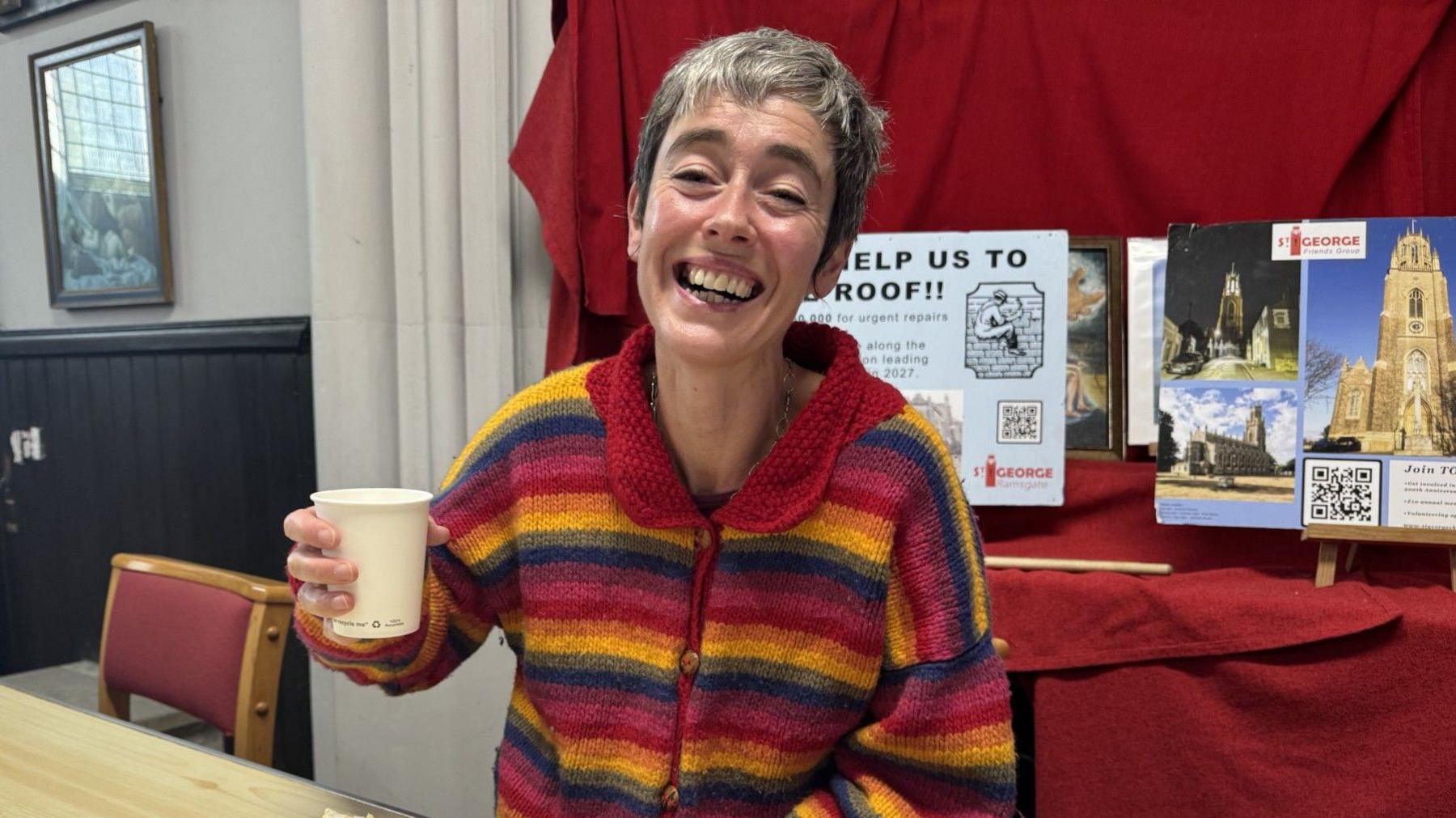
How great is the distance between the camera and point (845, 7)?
2.11 metres

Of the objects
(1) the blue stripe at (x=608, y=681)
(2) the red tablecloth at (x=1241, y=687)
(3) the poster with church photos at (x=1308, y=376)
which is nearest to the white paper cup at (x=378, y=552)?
(1) the blue stripe at (x=608, y=681)

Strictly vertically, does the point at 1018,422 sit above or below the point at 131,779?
above

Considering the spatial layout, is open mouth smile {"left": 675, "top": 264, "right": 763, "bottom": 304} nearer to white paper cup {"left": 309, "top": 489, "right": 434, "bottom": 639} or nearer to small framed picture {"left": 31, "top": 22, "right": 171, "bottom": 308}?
white paper cup {"left": 309, "top": 489, "right": 434, "bottom": 639}

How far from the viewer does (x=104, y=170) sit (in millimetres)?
2947

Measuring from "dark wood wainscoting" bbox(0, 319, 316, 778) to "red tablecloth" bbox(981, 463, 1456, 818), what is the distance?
6.90 ft

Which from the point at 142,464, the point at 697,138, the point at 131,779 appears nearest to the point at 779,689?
the point at 697,138

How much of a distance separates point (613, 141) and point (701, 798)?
1672 mm

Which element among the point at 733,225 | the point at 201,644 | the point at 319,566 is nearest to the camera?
the point at 319,566

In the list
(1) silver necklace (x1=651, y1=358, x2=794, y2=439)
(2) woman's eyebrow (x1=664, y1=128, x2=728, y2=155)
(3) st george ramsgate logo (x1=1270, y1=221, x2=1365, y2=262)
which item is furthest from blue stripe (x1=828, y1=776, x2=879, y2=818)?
(3) st george ramsgate logo (x1=1270, y1=221, x2=1365, y2=262)

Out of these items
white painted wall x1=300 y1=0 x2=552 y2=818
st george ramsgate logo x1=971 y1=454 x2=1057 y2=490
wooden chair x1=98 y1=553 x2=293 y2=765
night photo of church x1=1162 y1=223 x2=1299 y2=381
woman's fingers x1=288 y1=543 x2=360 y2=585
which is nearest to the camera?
woman's fingers x1=288 y1=543 x2=360 y2=585

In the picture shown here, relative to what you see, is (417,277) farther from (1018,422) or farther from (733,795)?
(733,795)

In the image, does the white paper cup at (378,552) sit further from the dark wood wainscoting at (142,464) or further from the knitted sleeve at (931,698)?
the dark wood wainscoting at (142,464)

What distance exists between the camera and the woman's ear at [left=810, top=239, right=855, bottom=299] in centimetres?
108

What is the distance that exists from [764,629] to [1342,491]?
136 cm
